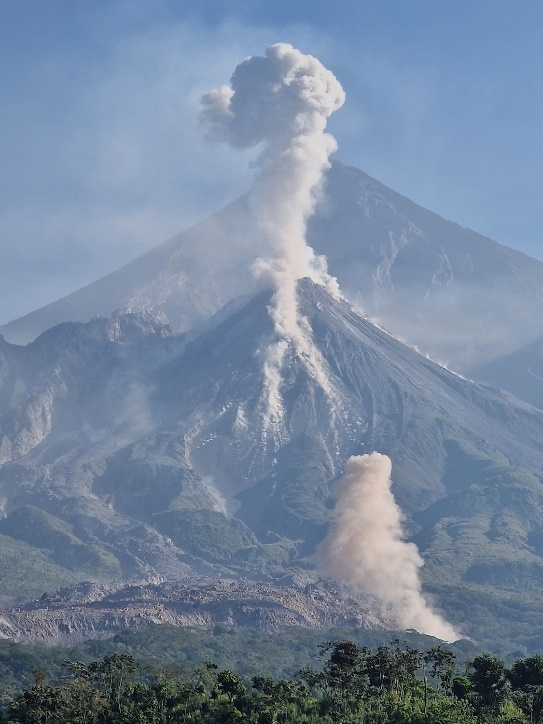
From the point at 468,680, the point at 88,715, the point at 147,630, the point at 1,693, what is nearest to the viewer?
the point at 88,715

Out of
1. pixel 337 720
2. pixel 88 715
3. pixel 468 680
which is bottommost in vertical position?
pixel 88 715

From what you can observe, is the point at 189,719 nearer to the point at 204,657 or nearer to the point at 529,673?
the point at 529,673

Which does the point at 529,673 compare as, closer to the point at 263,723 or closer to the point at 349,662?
the point at 349,662

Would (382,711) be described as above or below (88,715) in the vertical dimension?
above

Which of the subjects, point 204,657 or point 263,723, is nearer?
point 263,723

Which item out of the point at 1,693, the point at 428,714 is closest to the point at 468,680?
the point at 428,714

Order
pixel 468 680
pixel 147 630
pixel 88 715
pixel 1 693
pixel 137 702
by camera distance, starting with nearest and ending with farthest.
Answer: pixel 88 715
pixel 137 702
pixel 468 680
pixel 1 693
pixel 147 630
